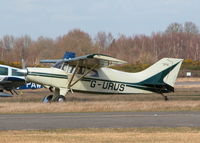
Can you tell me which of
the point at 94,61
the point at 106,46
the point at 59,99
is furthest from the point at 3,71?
the point at 106,46

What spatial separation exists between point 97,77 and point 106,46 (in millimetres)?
89484

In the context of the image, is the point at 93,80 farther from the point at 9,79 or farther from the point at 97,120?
the point at 97,120

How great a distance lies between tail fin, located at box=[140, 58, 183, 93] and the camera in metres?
26.4

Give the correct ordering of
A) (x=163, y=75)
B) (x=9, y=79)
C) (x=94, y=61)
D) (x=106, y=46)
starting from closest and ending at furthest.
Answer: (x=94, y=61) < (x=163, y=75) < (x=9, y=79) < (x=106, y=46)

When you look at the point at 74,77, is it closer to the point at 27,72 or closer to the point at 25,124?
the point at 27,72

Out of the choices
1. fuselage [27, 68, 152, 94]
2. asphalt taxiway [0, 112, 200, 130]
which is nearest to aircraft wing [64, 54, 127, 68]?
fuselage [27, 68, 152, 94]

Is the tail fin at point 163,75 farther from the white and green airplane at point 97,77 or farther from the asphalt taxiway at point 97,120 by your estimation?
the asphalt taxiway at point 97,120

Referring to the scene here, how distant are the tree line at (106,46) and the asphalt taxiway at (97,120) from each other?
66.9m

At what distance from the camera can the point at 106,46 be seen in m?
115

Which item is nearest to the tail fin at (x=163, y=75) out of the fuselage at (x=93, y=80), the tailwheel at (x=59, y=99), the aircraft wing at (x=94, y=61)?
the fuselage at (x=93, y=80)

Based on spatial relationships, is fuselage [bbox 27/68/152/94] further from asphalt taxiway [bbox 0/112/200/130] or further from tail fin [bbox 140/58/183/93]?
asphalt taxiway [bbox 0/112/200/130]

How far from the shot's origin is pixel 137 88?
26672 mm

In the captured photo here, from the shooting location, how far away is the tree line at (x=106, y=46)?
89.4 m

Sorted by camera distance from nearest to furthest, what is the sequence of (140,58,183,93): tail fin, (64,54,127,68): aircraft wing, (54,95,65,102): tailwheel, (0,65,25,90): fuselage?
(64,54,127,68): aircraft wing → (54,95,65,102): tailwheel → (140,58,183,93): tail fin → (0,65,25,90): fuselage
